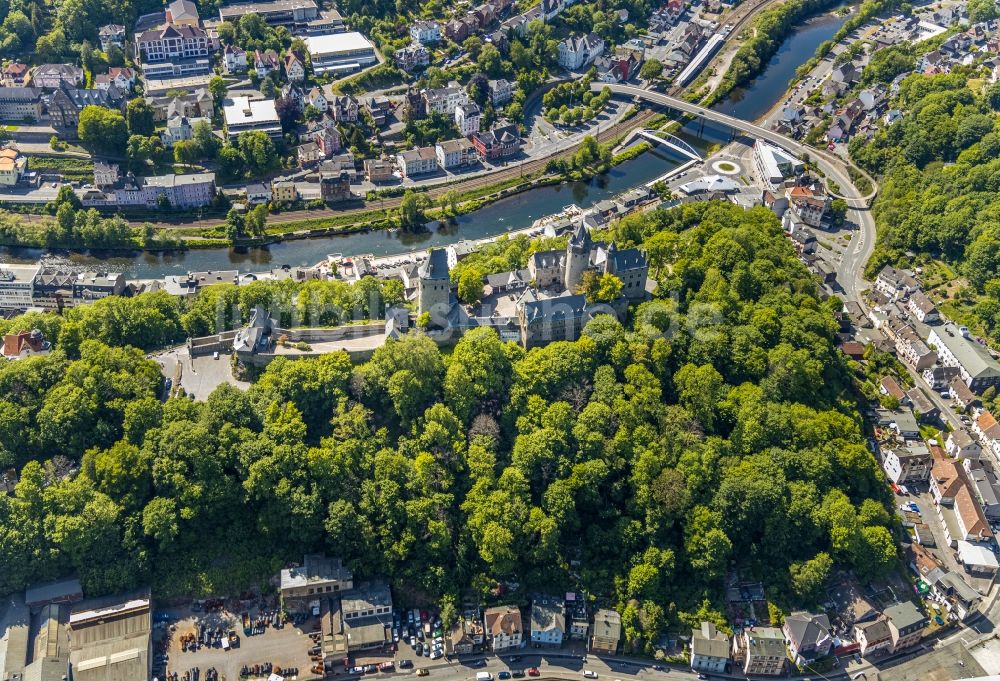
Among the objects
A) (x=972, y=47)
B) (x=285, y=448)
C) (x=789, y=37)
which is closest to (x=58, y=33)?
(x=285, y=448)

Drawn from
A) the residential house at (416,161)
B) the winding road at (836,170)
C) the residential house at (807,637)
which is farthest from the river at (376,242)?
the residential house at (807,637)

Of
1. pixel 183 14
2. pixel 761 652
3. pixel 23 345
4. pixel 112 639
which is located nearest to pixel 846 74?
pixel 183 14

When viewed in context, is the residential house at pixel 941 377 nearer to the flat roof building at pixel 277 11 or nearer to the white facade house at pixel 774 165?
the white facade house at pixel 774 165

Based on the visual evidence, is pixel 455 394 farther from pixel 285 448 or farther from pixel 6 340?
pixel 6 340

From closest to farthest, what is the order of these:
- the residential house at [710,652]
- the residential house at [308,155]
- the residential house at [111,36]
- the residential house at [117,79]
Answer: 1. the residential house at [710,652]
2. the residential house at [308,155]
3. the residential house at [117,79]
4. the residential house at [111,36]

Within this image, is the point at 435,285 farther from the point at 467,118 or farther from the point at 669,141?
the point at 669,141

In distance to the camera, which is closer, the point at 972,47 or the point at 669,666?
the point at 669,666

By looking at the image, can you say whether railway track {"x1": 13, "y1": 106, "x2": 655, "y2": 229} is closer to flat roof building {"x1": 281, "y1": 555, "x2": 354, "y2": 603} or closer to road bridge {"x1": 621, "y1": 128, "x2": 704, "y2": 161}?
road bridge {"x1": 621, "y1": 128, "x2": 704, "y2": 161}

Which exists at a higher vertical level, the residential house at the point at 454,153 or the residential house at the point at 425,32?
the residential house at the point at 425,32
